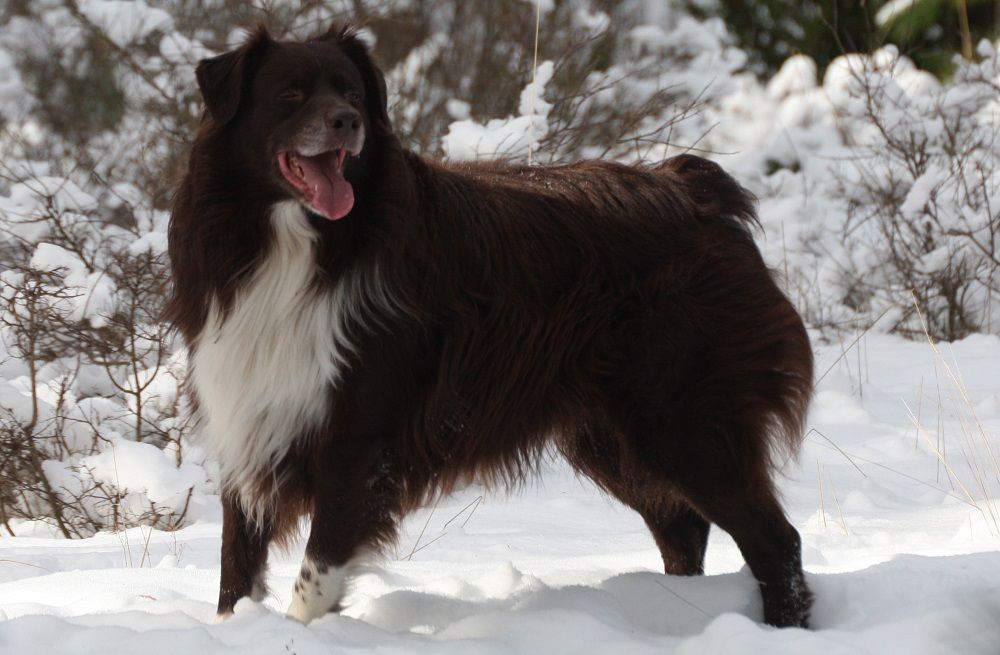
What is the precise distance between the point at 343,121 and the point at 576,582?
5.73ft

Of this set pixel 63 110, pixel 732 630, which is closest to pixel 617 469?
pixel 732 630

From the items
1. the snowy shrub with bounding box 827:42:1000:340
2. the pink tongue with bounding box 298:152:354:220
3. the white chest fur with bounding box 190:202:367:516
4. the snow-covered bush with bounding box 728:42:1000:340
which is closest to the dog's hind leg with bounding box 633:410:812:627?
the white chest fur with bounding box 190:202:367:516

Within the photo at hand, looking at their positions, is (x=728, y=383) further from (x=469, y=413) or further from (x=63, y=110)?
(x=63, y=110)

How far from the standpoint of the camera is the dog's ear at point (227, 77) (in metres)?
3.47

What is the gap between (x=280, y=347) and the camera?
136 inches

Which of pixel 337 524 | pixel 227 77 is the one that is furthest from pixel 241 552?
pixel 227 77

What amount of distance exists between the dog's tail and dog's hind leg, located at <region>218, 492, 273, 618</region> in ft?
5.93

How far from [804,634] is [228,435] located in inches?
70.2

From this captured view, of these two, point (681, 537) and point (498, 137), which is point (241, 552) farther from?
point (498, 137)

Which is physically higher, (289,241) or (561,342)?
(289,241)

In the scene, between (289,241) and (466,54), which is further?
(466,54)

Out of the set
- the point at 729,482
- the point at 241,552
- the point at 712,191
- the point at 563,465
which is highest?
the point at 712,191

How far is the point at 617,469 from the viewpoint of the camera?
399 cm

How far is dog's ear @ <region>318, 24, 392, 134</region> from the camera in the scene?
12.0 feet
